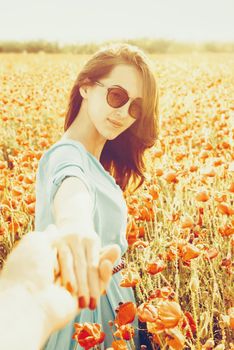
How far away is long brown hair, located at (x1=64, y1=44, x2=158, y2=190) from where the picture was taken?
5.28 ft

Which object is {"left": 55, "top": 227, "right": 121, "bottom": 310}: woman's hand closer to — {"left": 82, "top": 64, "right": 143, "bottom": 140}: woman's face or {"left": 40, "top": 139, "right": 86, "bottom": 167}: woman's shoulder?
{"left": 40, "top": 139, "right": 86, "bottom": 167}: woman's shoulder

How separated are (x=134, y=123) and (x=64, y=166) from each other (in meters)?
0.72

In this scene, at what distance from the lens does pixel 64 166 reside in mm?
1120

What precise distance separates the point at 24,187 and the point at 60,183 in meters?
1.07

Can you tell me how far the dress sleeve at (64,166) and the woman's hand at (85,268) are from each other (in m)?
0.38

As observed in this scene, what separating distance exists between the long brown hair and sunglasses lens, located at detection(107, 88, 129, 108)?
0.09 meters

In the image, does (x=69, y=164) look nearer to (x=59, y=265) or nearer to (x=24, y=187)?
(x=59, y=265)

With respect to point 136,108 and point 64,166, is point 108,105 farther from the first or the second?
point 64,166

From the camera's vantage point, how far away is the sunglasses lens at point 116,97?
1535 mm

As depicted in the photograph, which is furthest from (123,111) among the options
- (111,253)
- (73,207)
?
(111,253)

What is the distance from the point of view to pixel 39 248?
1.94 ft

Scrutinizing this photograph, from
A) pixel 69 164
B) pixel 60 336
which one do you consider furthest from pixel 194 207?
pixel 69 164

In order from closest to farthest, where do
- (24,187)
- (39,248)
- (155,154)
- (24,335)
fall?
(24,335) < (39,248) < (24,187) < (155,154)

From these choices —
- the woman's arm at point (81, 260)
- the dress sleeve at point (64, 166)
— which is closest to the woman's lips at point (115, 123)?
the dress sleeve at point (64, 166)
